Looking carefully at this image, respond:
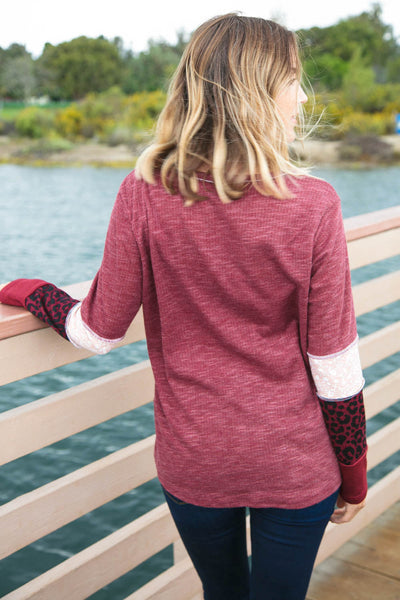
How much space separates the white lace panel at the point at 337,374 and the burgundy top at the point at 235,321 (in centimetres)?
1

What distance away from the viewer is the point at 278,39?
0.74 metres

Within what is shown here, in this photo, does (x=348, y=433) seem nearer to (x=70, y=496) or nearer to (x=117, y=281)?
(x=117, y=281)

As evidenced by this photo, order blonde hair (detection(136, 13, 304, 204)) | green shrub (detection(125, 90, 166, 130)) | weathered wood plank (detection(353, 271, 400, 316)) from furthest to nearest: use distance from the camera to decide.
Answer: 1. green shrub (detection(125, 90, 166, 130))
2. weathered wood plank (detection(353, 271, 400, 316))
3. blonde hair (detection(136, 13, 304, 204))

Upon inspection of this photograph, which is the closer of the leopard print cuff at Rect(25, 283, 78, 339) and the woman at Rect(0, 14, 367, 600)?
the woman at Rect(0, 14, 367, 600)

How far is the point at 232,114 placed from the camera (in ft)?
2.38

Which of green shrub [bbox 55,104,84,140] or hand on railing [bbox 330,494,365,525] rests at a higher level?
hand on railing [bbox 330,494,365,525]

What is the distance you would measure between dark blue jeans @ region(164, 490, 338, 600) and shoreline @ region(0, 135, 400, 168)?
2811 centimetres

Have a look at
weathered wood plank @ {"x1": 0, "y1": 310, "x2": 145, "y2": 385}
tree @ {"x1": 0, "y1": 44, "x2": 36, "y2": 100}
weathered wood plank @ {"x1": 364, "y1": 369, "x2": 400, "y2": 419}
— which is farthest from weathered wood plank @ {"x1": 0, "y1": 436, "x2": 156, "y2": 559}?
tree @ {"x1": 0, "y1": 44, "x2": 36, "y2": 100}

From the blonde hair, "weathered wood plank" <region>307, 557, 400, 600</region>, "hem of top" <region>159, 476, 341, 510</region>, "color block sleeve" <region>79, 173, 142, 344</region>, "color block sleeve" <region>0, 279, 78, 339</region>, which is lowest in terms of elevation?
"weathered wood plank" <region>307, 557, 400, 600</region>

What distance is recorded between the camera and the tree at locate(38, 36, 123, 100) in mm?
26112

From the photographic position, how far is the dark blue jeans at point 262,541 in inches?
33.4

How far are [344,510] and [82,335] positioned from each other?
1.47 ft

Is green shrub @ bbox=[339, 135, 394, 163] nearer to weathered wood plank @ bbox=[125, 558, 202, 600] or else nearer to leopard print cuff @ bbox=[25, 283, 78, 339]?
weathered wood plank @ bbox=[125, 558, 202, 600]

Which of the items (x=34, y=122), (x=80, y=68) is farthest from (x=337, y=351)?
(x=80, y=68)
